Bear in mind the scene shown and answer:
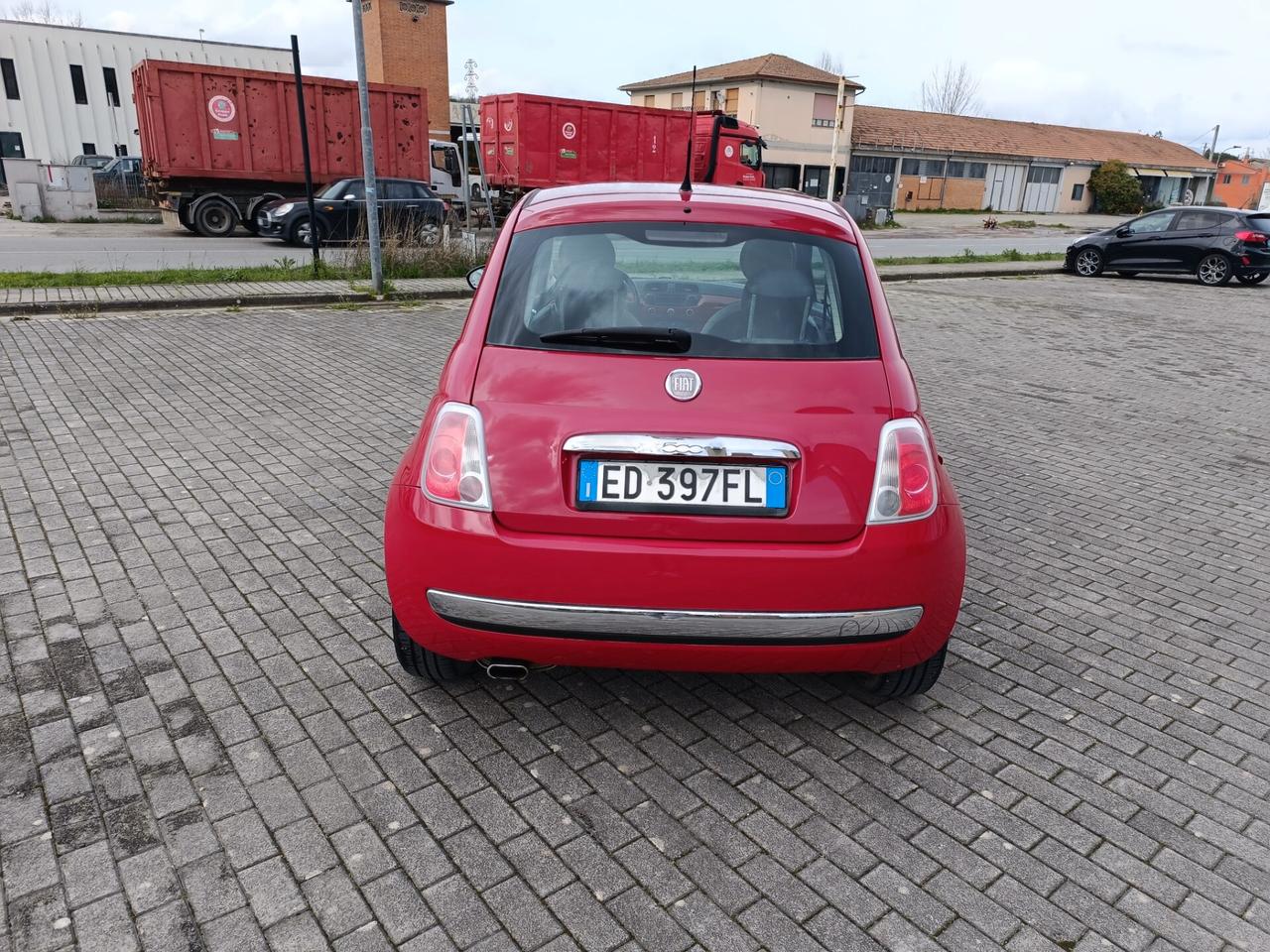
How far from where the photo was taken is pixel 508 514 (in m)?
2.64

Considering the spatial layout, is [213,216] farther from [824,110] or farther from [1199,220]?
[824,110]

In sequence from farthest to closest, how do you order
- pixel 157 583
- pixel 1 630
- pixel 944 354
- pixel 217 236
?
pixel 217 236, pixel 944 354, pixel 157 583, pixel 1 630

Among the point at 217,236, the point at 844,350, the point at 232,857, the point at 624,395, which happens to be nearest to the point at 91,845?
the point at 232,857

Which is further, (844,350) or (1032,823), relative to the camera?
(844,350)

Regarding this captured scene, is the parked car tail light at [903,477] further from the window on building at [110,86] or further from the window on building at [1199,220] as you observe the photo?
the window on building at [110,86]

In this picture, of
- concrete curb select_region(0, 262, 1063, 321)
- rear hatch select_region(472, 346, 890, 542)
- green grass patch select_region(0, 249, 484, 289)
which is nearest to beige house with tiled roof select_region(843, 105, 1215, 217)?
green grass patch select_region(0, 249, 484, 289)

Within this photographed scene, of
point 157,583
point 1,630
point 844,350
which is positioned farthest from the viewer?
point 157,583

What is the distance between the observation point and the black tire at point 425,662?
122 inches

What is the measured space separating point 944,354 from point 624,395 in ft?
28.7

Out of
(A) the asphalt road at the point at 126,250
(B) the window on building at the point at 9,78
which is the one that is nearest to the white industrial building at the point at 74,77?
(B) the window on building at the point at 9,78

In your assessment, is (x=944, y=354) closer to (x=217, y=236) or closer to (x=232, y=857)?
(x=232, y=857)

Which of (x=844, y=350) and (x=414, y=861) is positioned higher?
(x=844, y=350)

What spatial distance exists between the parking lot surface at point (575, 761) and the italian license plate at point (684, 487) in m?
0.88

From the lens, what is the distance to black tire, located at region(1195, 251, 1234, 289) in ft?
63.1
